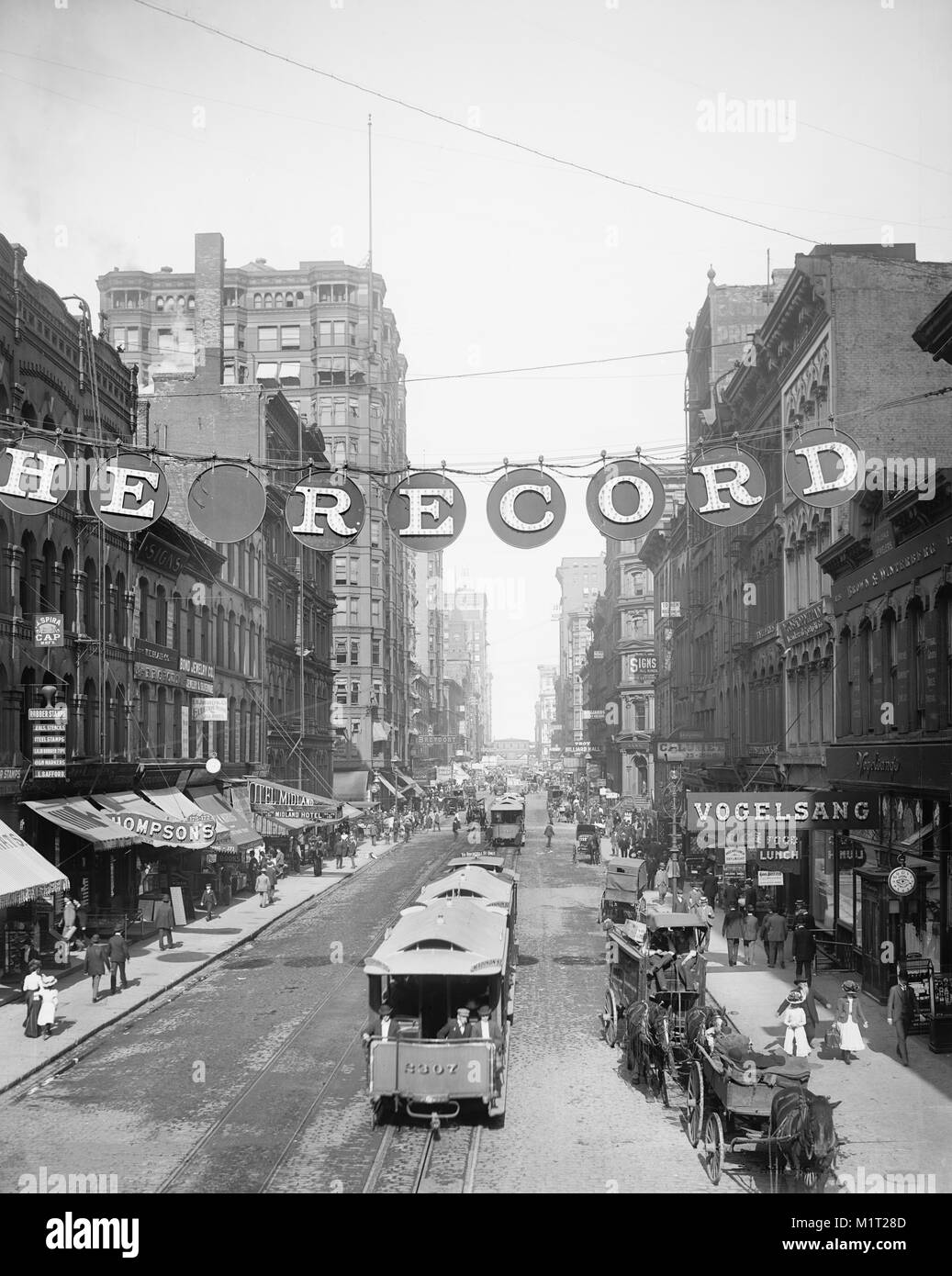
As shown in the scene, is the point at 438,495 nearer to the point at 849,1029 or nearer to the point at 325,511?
the point at 325,511

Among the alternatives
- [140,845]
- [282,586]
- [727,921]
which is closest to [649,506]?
[727,921]

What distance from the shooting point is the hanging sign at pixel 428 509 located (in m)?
16.5

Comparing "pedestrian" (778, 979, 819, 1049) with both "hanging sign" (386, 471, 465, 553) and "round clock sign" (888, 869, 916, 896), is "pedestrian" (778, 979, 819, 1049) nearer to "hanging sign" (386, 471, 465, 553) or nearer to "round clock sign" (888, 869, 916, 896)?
"round clock sign" (888, 869, 916, 896)

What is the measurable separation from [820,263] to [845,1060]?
22820 mm

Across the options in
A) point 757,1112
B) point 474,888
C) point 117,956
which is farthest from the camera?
point 117,956

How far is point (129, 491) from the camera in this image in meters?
16.0

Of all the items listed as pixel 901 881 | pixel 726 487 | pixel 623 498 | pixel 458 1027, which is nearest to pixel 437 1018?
pixel 458 1027

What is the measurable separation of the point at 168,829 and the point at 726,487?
2115cm

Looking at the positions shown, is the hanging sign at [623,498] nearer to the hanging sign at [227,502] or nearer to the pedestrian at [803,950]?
the hanging sign at [227,502]

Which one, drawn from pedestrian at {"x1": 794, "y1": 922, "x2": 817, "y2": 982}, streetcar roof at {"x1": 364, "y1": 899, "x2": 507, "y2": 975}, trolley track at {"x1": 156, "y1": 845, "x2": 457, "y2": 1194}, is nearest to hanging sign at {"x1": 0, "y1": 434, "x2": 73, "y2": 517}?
streetcar roof at {"x1": 364, "y1": 899, "x2": 507, "y2": 975}

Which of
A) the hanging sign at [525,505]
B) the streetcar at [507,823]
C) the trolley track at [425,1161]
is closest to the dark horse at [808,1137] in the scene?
the trolley track at [425,1161]

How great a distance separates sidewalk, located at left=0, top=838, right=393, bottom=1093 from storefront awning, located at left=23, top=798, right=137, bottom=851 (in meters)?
3.12

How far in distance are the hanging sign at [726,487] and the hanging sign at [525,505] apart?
5.93ft
